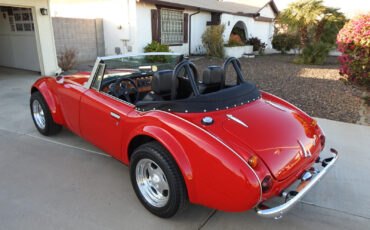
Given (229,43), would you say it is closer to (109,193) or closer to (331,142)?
(331,142)

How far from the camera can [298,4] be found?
14297mm

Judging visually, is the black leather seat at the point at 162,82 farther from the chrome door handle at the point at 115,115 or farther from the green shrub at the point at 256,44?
the green shrub at the point at 256,44

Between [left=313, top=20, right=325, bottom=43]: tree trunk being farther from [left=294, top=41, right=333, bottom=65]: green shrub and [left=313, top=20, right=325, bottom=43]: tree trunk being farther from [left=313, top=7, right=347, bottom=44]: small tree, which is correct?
[left=294, top=41, right=333, bottom=65]: green shrub

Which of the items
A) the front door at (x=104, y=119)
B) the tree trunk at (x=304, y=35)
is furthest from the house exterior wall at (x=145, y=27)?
the front door at (x=104, y=119)

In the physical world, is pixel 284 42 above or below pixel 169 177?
above

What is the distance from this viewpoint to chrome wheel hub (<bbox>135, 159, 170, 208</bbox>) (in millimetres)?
2439

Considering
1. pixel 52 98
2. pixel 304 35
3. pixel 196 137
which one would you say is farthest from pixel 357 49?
pixel 304 35

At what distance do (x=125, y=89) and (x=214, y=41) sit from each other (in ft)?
37.0

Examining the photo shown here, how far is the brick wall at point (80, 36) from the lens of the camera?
1102 centimetres

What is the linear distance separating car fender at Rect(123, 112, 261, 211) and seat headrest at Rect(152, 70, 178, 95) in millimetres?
410

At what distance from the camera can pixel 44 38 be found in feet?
29.0

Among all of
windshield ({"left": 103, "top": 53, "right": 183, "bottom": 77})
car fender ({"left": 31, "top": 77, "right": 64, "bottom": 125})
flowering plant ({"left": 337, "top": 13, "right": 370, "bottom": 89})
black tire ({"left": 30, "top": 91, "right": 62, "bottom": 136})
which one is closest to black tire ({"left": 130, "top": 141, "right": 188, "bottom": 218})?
windshield ({"left": 103, "top": 53, "right": 183, "bottom": 77})

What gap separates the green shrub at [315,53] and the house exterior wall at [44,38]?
441 inches

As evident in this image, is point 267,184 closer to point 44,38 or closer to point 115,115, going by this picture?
point 115,115
